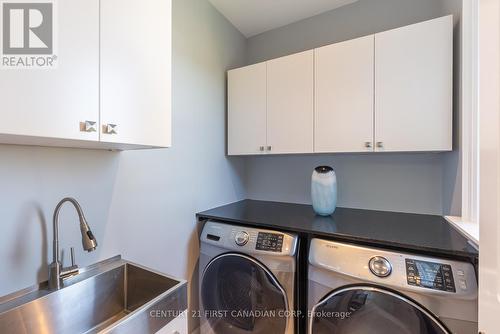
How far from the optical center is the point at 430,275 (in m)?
0.98

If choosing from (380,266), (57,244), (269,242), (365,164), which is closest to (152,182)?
(57,244)

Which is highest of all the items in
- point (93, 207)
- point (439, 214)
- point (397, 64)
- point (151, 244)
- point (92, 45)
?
point (397, 64)

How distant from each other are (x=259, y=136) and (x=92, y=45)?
1.28 metres

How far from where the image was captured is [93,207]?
43.9 inches

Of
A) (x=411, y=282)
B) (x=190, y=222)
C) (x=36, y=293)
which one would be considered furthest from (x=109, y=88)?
(x=411, y=282)

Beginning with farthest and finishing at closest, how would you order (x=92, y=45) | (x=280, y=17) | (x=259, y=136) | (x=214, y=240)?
(x=280, y=17) < (x=259, y=136) < (x=214, y=240) < (x=92, y=45)

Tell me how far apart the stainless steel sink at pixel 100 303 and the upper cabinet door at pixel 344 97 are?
129cm

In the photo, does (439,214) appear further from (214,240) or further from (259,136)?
(214,240)

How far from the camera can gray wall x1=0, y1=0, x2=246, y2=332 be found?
89 cm

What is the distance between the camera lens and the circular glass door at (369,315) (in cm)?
98

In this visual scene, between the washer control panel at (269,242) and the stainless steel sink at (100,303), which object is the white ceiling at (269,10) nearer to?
the washer control panel at (269,242)

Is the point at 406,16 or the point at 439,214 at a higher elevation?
the point at 406,16

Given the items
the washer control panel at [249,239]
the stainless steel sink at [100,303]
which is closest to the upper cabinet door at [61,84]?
the stainless steel sink at [100,303]

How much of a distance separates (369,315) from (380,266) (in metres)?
0.25
